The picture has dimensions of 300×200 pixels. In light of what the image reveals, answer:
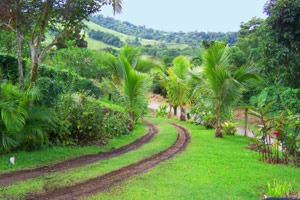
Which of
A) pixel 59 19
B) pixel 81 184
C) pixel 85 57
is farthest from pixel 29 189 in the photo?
pixel 85 57

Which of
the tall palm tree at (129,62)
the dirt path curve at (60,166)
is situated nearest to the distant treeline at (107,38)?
the tall palm tree at (129,62)

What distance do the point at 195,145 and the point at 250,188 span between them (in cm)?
405

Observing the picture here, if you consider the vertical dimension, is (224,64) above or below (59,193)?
above

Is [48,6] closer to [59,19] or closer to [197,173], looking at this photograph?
[59,19]

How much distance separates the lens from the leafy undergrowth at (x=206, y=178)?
400cm

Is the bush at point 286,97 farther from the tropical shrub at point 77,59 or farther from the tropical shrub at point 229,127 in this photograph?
the tropical shrub at point 77,59

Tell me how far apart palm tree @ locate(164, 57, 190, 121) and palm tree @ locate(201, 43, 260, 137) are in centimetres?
549

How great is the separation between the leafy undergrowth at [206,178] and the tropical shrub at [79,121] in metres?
2.74

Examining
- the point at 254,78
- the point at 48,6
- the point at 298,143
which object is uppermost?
the point at 48,6

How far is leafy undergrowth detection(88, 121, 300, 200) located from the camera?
158 inches

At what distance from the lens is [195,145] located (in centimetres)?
849

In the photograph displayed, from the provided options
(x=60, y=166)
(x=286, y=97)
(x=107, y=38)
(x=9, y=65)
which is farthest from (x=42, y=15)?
(x=107, y=38)

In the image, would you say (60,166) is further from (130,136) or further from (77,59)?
(77,59)

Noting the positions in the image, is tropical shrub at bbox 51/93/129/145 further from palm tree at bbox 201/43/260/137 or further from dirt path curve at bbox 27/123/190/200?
palm tree at bbox 201/43/260/137
